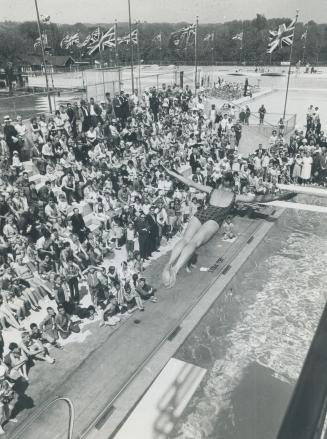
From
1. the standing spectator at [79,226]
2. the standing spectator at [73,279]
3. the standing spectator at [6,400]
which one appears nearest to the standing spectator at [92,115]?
A: the standing spectator at [79,226]

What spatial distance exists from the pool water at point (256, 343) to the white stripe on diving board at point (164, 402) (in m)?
0.19

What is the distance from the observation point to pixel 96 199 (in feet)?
51.8

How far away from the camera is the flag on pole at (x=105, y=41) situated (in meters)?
28.4

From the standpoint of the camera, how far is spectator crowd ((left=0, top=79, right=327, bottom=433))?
440 inches

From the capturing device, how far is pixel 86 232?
46.5 feet

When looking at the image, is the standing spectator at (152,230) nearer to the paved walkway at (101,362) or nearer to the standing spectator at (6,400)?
the paved walkway at (101,362)

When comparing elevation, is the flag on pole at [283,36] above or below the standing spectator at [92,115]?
above

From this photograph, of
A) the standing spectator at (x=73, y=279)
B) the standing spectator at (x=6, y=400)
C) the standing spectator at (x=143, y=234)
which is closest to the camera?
the standing spectator at (x=6, y=400)

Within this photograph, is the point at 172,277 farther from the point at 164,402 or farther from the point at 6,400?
the point at 6,400

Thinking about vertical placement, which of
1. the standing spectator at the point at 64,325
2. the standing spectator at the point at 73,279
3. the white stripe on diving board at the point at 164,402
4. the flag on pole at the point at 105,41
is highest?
the flag on pole at the point at 105,41

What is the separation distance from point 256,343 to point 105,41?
24.5m

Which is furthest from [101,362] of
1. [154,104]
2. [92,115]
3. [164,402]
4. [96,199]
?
[154,104]

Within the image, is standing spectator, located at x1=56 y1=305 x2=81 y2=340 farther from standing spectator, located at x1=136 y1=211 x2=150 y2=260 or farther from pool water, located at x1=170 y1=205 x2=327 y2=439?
standing spectator, located at x1=136 y1=211 x2=150 y2=260

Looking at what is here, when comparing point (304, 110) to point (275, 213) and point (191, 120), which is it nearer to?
point (191, 120)
